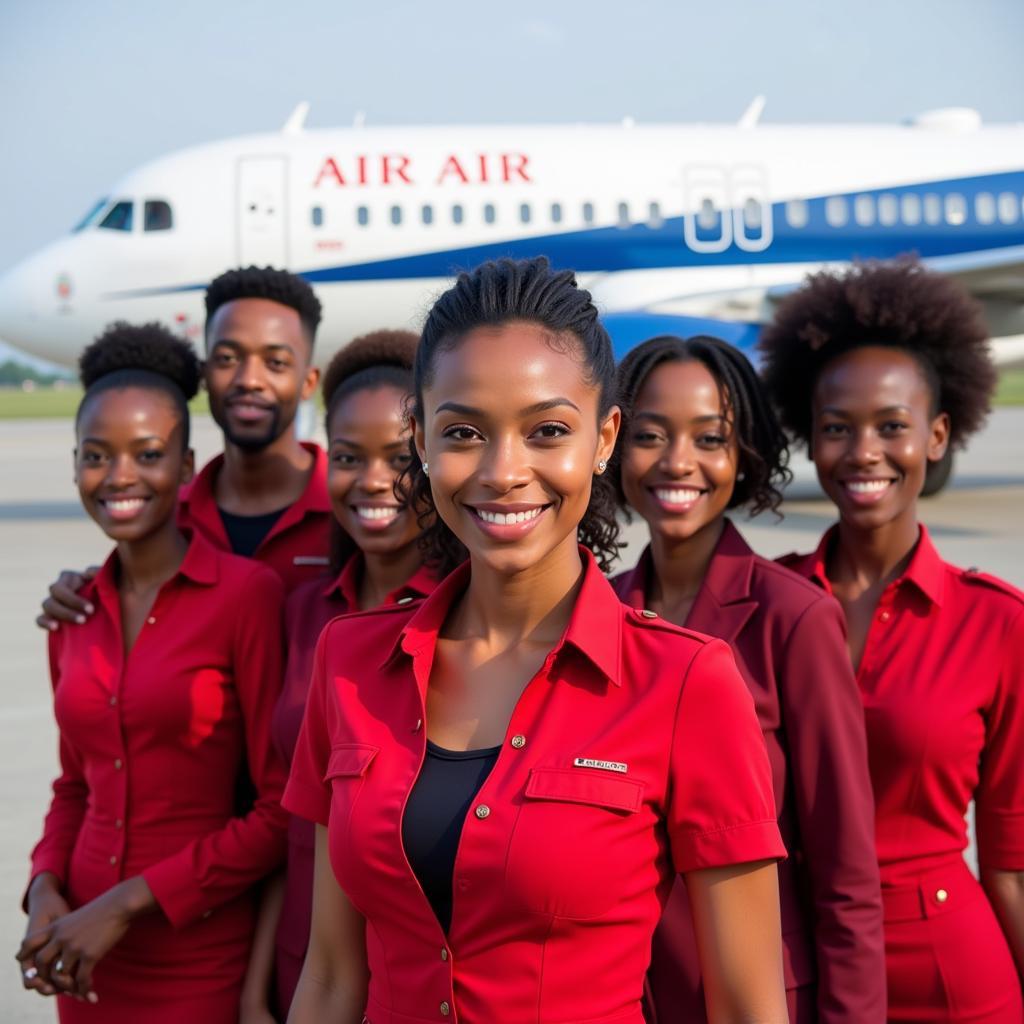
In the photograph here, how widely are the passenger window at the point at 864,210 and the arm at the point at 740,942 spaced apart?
1328 cm

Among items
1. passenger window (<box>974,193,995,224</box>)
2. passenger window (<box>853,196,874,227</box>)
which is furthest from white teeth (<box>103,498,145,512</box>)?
passenger window (<box>974,193,995,224</box>)

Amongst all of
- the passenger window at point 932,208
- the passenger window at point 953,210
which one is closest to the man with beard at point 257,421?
the passenger window at point 932,208

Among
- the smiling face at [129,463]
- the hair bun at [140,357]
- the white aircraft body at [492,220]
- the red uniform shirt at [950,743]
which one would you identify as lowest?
the red uniform shirt at [950,743]

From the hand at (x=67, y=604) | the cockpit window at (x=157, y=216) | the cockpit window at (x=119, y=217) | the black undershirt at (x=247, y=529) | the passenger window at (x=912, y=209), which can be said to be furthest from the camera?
the passenger window at (x=912, y=209)

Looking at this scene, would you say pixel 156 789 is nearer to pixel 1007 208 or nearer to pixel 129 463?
pixel 129 463

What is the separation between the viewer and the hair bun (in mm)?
3078

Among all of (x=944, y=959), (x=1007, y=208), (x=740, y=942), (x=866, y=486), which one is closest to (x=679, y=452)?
(x=866, y=486)

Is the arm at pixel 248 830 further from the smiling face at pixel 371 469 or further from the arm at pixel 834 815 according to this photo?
the arm at pixel 834 815

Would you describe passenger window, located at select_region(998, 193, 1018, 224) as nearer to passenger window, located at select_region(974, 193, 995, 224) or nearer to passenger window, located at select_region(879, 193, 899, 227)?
passenger window, located at select_region(974, 193, 995, 224)

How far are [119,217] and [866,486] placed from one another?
12.2 meters

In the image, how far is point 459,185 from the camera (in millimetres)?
13242

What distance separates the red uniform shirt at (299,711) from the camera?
2375 mm

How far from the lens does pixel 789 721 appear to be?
2162 mm

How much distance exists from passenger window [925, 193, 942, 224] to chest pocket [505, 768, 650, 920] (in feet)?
45.2
